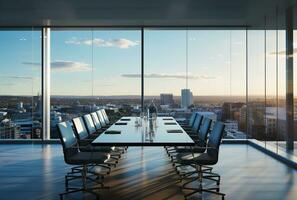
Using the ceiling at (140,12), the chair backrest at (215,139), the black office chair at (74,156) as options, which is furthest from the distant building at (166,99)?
the black office chair at (74,156)

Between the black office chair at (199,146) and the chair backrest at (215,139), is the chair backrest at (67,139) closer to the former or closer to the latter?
the black office chair at (199,146)

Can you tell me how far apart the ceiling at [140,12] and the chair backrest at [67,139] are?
8.49 feet

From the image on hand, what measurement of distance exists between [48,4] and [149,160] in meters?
3.22

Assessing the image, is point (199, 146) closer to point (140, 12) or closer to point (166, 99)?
point (140, 12)

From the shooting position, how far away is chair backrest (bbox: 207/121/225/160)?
4.68 m

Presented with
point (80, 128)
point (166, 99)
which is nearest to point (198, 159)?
point (80, 128)

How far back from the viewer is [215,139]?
16.0ft

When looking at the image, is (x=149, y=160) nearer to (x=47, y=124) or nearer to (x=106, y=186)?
(x=106, y=186)

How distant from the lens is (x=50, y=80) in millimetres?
9844

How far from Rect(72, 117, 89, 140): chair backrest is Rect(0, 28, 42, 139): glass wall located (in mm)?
3958

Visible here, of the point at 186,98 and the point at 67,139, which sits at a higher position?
the point at 186,98

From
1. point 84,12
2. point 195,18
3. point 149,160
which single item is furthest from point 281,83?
point 84,12

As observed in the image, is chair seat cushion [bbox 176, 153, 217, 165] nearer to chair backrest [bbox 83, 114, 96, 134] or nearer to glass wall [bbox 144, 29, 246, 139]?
chair backrest [bbox 83, 114, 96, 134]

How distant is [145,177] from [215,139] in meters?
1.36
